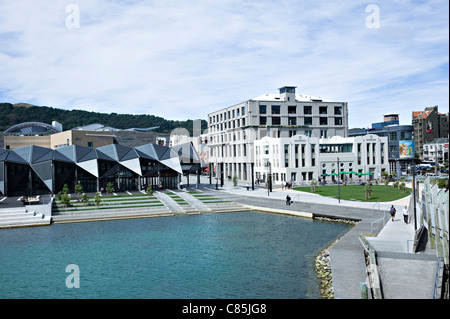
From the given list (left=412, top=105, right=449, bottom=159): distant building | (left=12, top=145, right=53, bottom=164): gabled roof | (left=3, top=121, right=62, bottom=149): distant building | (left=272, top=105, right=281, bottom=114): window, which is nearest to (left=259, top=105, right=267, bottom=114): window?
(left=272, top=105, right=281, bottom=114): window

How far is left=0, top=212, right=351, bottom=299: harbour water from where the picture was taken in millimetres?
20745

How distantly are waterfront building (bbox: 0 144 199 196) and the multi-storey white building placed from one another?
18.5 meters

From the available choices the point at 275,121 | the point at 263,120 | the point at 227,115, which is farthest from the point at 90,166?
the point at 227,115

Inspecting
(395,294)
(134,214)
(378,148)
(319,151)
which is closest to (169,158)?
(134,214)

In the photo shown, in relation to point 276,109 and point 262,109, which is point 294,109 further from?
point 262,109

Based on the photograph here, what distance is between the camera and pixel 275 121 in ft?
284

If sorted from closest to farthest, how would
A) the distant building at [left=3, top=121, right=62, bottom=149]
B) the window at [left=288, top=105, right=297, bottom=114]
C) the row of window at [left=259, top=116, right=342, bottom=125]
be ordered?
1. the row of window at [left=259, top=116, right=342, bottom=125]
2. the window at [left=288, top=105, right=297, bottom=114]
3. the distant building at [left=3, top=121, right=62, bottom=149]

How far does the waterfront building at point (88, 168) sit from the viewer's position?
2250 inches

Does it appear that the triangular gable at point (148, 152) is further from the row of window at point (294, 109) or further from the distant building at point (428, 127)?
the distant building at point (428, 127)

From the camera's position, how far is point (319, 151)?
76188mm

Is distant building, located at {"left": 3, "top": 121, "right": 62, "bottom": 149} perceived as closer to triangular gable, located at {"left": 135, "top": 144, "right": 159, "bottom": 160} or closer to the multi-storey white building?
triangular gable, located at {"left": 135, "top": 144, "right": 159, "bottom": 160}

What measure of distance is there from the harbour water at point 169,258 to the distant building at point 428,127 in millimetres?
107469

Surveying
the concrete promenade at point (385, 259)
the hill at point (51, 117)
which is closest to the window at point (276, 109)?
the concrete promenade at point (385, 259)

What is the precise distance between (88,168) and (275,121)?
42452 mm
